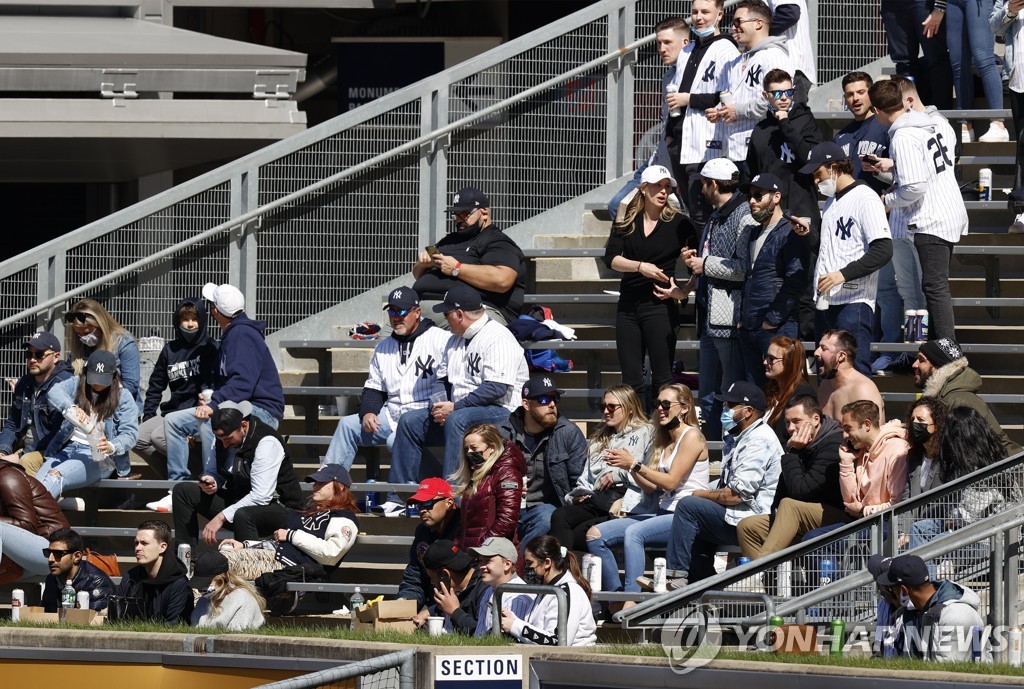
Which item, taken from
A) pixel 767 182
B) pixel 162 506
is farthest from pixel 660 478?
pixel 162 506

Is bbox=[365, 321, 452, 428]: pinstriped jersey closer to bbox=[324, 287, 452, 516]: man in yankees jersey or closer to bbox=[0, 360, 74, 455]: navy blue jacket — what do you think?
bbox=[324, 287, 452, 516]: man in yankees jersey

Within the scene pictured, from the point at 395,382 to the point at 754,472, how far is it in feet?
9.82

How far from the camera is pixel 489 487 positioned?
1010 centimetres

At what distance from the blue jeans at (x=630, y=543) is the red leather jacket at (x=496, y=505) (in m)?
0.48

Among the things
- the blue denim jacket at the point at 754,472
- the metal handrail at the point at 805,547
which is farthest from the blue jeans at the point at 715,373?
the metal handrail at the point at 805,547

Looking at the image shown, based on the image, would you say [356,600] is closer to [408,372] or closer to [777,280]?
[408,372]

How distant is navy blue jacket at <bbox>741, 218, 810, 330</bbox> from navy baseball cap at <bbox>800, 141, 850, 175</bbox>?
1.20 feet

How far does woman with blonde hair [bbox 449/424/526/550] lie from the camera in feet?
33.0

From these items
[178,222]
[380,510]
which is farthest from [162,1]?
[380,510]

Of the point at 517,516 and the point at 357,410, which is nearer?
the point at 517,516

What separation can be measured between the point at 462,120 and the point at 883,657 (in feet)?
25.6

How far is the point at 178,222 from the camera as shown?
47.3 feet

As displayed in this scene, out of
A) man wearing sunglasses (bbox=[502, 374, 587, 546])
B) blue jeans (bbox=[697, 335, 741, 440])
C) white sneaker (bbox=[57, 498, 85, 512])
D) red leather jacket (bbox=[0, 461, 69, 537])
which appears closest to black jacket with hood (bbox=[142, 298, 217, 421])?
white sneaker (bbox=[57, 498, 85, 512])

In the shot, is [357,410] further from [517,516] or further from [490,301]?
[517,516]
